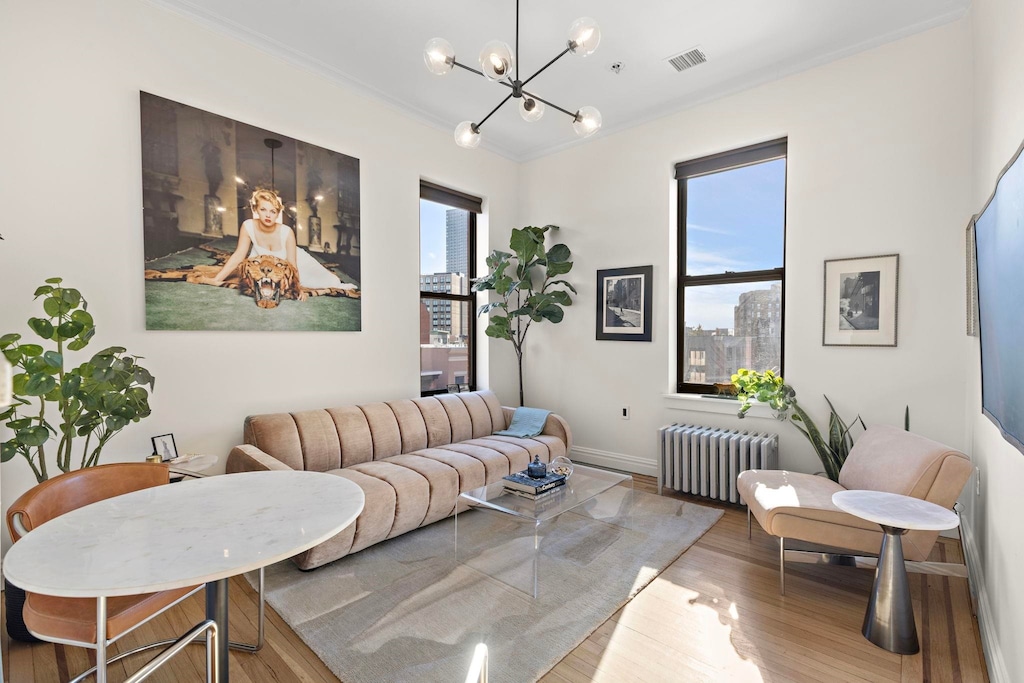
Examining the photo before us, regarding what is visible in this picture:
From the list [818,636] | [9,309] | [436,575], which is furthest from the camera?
[436,575]

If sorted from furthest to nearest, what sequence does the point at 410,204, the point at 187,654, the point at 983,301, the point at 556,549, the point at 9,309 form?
the point at 410,204
the point at 556,549
the point at 9,309
the point at 187,654
the point at 983,301

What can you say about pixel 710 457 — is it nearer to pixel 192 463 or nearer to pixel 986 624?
pixel 986 624

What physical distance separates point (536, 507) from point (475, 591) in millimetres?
517

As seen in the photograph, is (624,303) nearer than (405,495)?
No

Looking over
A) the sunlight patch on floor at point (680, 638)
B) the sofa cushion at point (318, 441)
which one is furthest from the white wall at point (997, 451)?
the sofa cushion at point (318, 441)

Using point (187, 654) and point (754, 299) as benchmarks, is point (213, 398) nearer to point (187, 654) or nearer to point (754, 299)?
point (187, 654)

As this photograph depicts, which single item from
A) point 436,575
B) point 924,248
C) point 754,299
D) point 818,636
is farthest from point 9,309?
point 924,248

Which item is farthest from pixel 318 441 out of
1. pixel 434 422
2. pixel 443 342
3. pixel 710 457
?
pixel 710 457

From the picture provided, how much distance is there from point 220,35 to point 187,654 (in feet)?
11.4

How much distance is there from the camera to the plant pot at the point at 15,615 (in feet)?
6.45

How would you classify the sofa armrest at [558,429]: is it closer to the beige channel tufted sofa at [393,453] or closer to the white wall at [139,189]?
the beige channel tufted sofa at [393,453]

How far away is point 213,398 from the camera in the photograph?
10.2 ft

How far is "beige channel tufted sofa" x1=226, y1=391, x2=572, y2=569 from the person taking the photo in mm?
2826

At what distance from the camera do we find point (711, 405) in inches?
158
